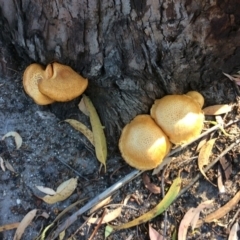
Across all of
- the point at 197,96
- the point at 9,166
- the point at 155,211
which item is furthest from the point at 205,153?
the point at 9,166

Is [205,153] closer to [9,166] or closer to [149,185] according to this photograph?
[149,185]

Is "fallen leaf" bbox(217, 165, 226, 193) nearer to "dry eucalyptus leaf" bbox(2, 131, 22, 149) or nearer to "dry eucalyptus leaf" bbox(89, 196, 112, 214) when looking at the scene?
"dry eucalyptus leaf" bbox(89, 196, 112, 214)

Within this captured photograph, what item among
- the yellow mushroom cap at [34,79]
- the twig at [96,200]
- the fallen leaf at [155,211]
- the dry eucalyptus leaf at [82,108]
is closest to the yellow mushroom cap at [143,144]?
the twig at [96,200]

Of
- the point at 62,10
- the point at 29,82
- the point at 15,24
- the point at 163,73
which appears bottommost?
the point at 29,82

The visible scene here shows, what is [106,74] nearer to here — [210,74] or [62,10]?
[62,10]

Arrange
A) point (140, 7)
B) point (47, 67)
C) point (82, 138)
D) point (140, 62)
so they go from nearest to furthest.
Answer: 1. point (140, 7)
2. point (140, 62)
3. point (47, 67)
4. point (82, 138)

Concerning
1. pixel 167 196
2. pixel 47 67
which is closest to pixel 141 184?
pixel 167 196

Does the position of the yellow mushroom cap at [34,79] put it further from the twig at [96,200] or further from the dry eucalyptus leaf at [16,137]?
the twig at [96,200]
